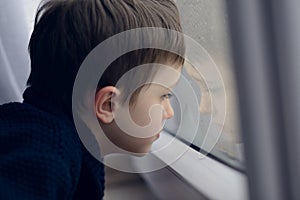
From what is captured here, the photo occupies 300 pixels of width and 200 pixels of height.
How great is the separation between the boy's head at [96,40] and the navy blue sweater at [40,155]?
5cm

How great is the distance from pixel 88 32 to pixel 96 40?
16 mm

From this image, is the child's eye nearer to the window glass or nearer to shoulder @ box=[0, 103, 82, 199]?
the window glass

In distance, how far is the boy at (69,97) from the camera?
19.1 inches

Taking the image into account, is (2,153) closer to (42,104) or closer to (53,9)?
(42,104)

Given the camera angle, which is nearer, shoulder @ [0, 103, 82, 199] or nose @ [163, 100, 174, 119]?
shoulder @ [0, 103, 82, 199]

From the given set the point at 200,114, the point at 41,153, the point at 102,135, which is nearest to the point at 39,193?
the point at 41,153

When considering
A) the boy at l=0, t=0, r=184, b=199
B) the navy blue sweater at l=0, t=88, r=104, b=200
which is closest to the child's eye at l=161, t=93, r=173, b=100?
the boy at l=0, t=0, r=184, b=199

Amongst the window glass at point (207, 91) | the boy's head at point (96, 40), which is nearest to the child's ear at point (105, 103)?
the boy's head at point (96, 40)

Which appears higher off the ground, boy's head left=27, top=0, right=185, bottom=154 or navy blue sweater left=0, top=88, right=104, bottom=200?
boy's head left=27, top=0, right=185, bottom=154

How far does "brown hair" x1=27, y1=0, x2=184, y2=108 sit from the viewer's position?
1.80 ft

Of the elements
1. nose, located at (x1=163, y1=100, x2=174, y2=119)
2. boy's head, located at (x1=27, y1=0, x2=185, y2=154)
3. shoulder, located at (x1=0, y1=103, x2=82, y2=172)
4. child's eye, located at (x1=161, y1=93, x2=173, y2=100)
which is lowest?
nose, located at (x1=163, y1=100, x2=174, y2=119)

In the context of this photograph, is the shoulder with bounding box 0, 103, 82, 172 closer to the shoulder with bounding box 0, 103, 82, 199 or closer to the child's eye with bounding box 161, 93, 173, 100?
the shoulder with bounding box 0, 103, 82, 199

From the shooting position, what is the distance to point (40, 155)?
0.48m

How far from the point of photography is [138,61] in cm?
55
